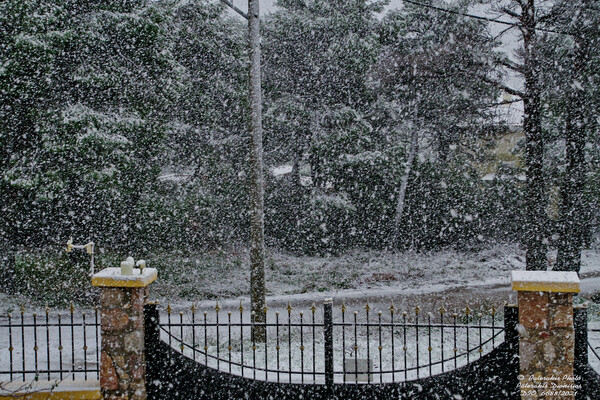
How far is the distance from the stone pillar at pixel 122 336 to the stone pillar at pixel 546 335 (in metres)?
3.96

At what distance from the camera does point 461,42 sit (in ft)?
39.0

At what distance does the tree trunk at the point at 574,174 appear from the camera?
36.2 feet

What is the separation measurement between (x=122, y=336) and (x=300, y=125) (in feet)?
44.3

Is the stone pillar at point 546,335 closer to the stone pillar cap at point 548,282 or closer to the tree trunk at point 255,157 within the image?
the stone pillar cap at point 548,282

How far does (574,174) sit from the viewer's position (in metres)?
11.8

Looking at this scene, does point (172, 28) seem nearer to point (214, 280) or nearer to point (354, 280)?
point (214, 280)

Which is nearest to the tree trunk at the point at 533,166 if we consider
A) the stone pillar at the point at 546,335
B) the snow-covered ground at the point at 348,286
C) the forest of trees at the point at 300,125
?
the forest of trees at the point at 300,125

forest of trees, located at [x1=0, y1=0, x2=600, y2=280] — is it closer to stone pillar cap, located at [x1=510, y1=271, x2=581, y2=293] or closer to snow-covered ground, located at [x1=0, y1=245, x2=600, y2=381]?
snow-covered ground, located at [x1=0, y1=245, x2=600, y2=381]

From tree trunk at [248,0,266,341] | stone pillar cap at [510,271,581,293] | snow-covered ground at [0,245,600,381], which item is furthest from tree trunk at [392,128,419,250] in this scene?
stone pillar cap at [510,271,581,293]

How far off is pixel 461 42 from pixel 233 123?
9093 millimetres

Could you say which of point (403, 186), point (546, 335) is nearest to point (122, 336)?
point (546, 335)

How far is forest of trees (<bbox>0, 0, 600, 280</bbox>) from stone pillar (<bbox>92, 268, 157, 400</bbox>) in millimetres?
6698

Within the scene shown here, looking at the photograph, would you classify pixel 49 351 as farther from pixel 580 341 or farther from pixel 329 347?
pixel 580 341

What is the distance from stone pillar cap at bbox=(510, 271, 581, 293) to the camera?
4.45m
